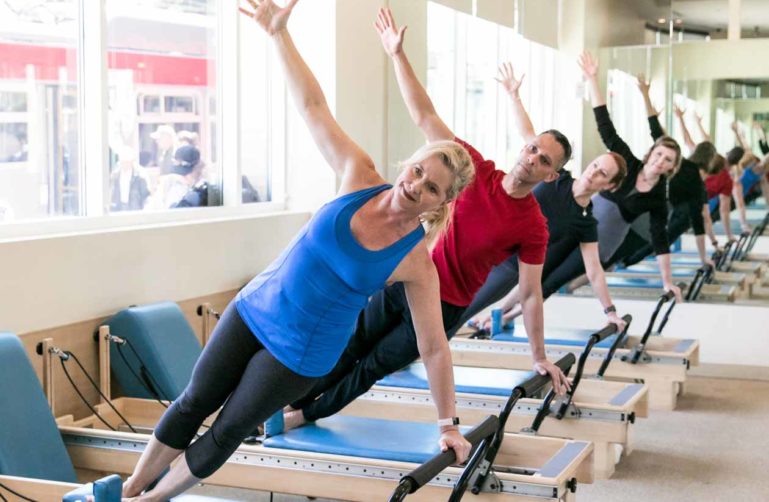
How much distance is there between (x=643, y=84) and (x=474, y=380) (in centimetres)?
294

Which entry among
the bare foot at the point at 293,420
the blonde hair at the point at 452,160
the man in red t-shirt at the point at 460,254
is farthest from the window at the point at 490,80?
the blonde hair at the point at 452,160

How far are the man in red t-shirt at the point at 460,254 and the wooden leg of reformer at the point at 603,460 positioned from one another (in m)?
0.64

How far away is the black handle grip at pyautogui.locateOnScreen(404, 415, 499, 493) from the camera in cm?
265

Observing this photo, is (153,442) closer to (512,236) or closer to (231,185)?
(512,236)

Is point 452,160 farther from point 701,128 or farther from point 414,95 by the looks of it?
point 701,128

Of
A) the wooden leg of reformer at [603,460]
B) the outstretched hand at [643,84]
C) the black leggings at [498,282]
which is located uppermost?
the outstretched hand at [643,84]

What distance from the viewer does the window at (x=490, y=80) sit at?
23.6 feet

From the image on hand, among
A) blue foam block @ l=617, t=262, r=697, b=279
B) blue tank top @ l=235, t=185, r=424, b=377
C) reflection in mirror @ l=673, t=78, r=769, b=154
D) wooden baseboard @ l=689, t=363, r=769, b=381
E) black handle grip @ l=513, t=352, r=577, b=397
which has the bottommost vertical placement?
wooden baseboard @ l=689, t=363, r=769, b=381

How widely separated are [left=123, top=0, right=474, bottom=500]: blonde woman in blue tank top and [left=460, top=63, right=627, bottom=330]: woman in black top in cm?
197

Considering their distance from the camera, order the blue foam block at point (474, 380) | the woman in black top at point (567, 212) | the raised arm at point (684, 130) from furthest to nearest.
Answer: the raised arm at point (684, 130)
the woman in black top at point (567, 212)
the blue foam block at point (474, 380)

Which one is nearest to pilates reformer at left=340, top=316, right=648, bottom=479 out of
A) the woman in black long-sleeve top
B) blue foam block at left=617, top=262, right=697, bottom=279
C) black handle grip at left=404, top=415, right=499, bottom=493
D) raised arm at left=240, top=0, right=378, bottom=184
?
black handle grip at left=404, top=415, right=499, bottom=493

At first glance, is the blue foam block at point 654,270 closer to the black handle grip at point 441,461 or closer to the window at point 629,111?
the window at point 629,111

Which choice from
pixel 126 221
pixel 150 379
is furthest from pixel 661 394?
pixel 126 221

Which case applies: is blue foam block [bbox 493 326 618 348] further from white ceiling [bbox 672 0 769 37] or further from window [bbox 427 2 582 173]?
white ceiling [bbox 672 0 769 37]
